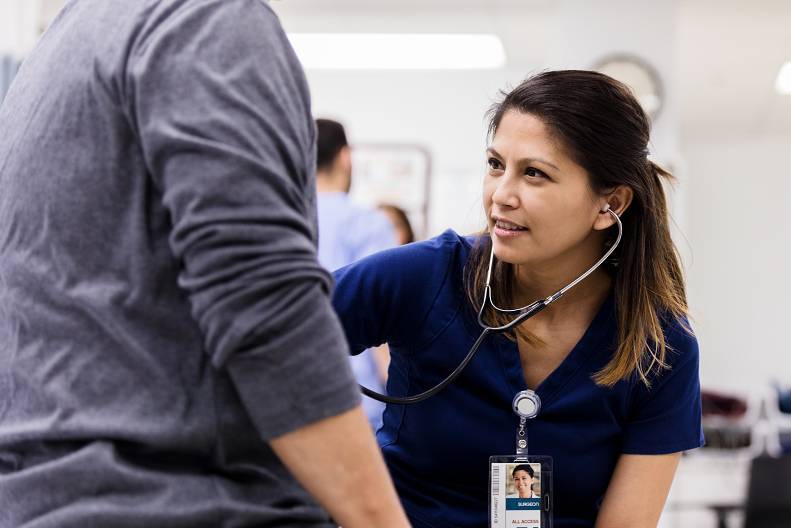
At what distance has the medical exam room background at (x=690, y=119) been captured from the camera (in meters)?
4.84

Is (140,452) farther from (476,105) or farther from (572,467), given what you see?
(476,105)

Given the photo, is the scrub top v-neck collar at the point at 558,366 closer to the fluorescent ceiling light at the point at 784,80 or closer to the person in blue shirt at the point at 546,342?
the person in blue shirt at the point at 546,342

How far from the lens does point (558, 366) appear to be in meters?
1.36

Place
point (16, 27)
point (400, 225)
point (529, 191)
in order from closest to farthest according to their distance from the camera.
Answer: point (529, 191) → point (16, 27) → point (400, 225)

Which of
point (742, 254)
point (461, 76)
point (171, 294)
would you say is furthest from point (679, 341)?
point (742, 254)

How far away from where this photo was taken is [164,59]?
73 centimetres

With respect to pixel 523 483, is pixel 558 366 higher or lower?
higher

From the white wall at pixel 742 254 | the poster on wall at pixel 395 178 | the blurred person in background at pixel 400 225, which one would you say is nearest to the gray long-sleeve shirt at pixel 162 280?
the blurred person in background at pixel 400 225

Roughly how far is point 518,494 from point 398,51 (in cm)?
480

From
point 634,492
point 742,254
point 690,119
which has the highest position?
point 634,492

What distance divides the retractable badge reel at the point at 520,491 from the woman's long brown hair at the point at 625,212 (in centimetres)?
15

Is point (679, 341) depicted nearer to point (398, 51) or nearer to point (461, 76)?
point (398, 51)

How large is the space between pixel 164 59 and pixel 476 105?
5365 mm

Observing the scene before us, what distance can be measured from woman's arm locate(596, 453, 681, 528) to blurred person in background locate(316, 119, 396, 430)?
1.32 metres
